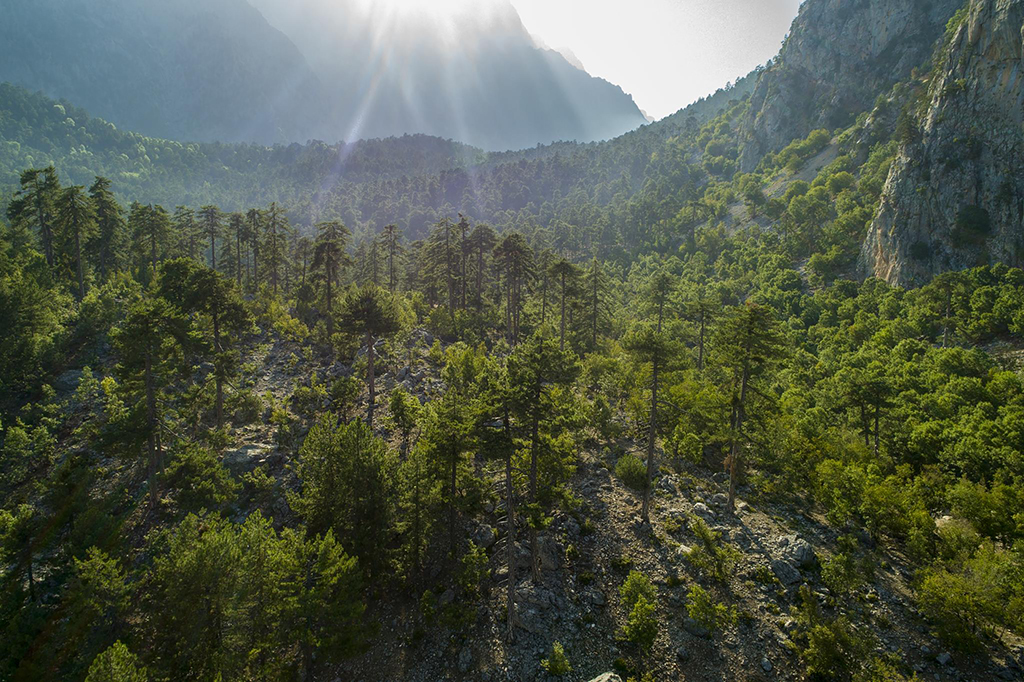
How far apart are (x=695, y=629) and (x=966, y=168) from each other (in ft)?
278

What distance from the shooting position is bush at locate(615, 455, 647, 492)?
1194 inches

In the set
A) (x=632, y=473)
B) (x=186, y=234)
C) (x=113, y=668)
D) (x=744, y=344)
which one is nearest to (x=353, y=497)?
(x=113, y=668)

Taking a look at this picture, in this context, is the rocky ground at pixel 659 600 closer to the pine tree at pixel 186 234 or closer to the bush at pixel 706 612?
the bush at pixel 706 612

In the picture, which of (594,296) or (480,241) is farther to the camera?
(480,241)

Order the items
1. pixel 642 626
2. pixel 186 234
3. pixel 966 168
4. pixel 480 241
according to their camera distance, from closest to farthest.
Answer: pixel 642 626 < pixel 480 241 < pixel 966 168 < pixel 186 234

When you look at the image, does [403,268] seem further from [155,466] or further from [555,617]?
[555,617]

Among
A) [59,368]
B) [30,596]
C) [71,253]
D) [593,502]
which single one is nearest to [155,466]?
[30,596]

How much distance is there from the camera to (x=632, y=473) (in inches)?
1197

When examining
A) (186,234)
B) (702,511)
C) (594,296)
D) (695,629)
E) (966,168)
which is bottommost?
(695,629)

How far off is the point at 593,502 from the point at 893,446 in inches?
1069

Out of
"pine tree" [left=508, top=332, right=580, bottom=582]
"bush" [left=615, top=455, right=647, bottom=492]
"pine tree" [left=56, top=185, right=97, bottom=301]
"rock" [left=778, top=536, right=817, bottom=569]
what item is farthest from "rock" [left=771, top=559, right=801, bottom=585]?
"pine tree" [left=56, top=185, right=97, bottom=301]

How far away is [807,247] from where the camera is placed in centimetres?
8981

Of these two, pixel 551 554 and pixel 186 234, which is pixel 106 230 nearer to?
pixel 186 234

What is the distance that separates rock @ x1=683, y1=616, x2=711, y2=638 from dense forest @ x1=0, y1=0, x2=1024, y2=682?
0.72 ft
